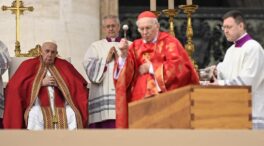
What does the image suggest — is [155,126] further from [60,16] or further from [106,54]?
[60,16]

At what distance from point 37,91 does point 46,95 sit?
0.46ft

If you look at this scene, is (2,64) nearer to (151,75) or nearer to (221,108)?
(151,75)

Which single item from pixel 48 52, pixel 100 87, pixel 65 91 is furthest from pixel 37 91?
pixel 100 87

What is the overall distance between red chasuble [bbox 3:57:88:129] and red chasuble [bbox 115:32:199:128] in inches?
52.4

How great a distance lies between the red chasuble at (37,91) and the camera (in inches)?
498

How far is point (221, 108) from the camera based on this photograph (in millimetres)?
8969

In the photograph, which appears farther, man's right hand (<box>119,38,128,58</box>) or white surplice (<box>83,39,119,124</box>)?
white surplice (<box>83,39,119,124</box>)

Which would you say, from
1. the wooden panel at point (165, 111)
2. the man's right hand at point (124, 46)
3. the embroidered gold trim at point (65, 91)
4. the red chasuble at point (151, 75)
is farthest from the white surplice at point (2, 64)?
the wooden panel at point (165, 111)

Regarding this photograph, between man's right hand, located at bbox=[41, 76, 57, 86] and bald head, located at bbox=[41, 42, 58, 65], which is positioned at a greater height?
bald head, located at bbox=[41, 42, 58, 65]

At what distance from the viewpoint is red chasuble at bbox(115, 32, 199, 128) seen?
445 inches

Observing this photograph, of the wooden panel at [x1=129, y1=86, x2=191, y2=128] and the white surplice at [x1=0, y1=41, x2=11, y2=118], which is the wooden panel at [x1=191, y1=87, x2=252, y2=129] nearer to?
the wooden panel at [x1=129, y1=86, x2=191, y2=128]

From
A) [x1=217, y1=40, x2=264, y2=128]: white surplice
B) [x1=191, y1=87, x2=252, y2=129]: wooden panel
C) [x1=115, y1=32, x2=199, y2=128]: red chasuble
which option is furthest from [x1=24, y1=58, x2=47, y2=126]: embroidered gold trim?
[x1=191, y1=87, x2=252, y2=129]: wooden panel

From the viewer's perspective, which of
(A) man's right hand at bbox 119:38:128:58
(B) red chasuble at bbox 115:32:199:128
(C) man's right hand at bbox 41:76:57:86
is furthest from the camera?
(C) man's right hand at bbox 41:76:57:86
